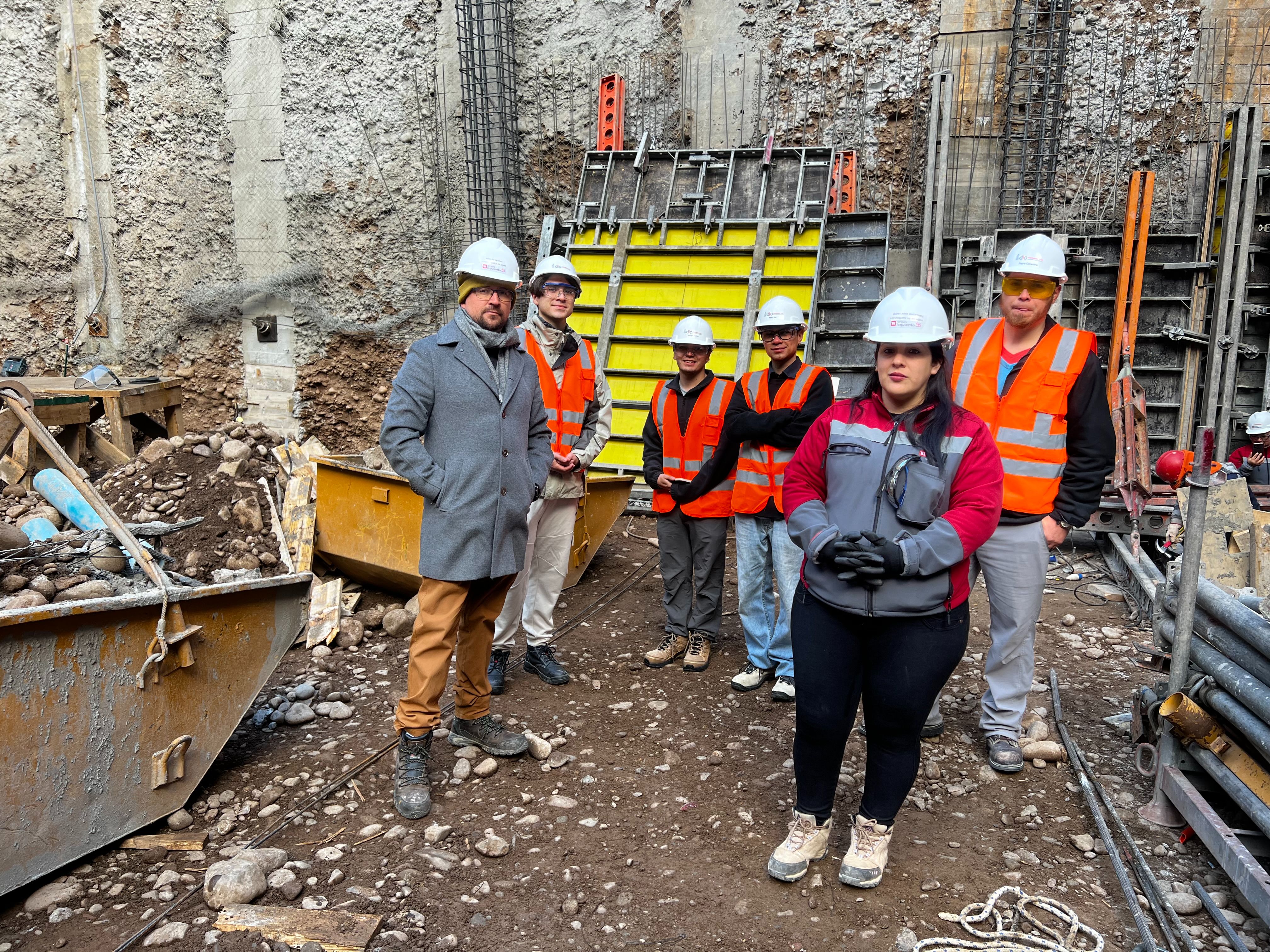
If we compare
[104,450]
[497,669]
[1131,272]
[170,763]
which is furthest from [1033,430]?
[104,450]

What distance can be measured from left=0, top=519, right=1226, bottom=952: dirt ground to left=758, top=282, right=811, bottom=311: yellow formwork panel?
14.3 feet

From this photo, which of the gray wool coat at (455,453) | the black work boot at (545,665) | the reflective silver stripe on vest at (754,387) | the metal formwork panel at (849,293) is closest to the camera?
the gray wool coat at (455,453)

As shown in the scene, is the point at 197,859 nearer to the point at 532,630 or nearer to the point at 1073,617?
the point at 532,630

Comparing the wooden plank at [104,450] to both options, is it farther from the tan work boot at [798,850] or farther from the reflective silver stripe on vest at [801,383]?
the tan work boot at [798,850]

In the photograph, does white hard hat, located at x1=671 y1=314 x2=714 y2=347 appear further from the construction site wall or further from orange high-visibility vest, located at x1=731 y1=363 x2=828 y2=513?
the construction site wall

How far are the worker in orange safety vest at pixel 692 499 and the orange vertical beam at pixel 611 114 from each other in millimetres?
5677

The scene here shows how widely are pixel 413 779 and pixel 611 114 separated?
8.26 m

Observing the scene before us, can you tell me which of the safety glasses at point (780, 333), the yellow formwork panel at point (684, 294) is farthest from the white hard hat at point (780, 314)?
the yellow formwork panel at point (684, 294)

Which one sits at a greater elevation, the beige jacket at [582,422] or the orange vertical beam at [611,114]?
the orange vertical beam at [611,114]

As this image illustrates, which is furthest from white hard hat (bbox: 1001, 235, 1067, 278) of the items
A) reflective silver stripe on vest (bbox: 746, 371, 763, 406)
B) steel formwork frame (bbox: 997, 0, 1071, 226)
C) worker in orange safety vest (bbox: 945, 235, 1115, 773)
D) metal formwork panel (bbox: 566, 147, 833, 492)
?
steel formwork frame (bbox: 997, 0, 1071, 226)

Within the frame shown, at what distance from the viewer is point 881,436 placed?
2646 mm

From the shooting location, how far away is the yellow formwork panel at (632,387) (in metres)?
8.16

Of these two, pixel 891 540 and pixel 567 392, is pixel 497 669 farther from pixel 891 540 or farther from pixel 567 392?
pixel 891 540

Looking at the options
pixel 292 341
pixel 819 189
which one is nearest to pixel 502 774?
pixel 819 189
